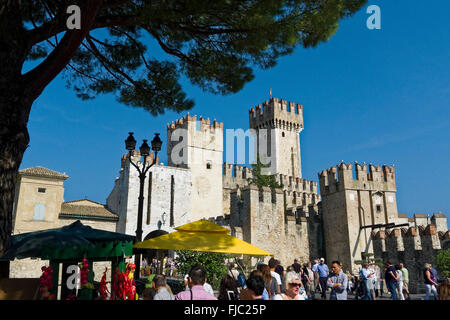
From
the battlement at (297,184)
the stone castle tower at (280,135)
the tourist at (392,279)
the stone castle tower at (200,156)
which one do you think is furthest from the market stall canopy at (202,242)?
the stone castle tower at (280,135)

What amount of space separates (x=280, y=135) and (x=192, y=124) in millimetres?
19863

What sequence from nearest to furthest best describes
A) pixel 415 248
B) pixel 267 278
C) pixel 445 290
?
pixel 267 278 → pixel 445 290 → pixel 415 248

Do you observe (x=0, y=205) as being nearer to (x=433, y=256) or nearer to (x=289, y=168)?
(x=433, y=256)

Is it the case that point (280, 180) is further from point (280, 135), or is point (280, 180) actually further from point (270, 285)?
point (270, 285)

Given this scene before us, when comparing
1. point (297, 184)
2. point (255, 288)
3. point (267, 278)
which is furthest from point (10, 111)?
point (297, 184)

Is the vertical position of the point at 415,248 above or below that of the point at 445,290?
above

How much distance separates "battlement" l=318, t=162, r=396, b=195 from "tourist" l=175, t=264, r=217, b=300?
21995mm

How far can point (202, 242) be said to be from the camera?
8.77 metres

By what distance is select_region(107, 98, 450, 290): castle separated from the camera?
22.8m

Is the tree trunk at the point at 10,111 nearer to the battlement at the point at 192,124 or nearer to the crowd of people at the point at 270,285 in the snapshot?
the crowd of people at the point at 270,285

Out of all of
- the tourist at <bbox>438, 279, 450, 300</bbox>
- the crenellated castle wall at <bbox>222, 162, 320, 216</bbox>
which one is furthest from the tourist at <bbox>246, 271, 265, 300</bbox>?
the crenellated castle wall at <bbox>222, 162, 320, 216</bbox>

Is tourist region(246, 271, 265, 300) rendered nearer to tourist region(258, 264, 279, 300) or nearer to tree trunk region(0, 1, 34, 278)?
tourist region(258, 264, 279, 300)

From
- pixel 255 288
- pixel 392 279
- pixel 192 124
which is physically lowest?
pixel 392 279
